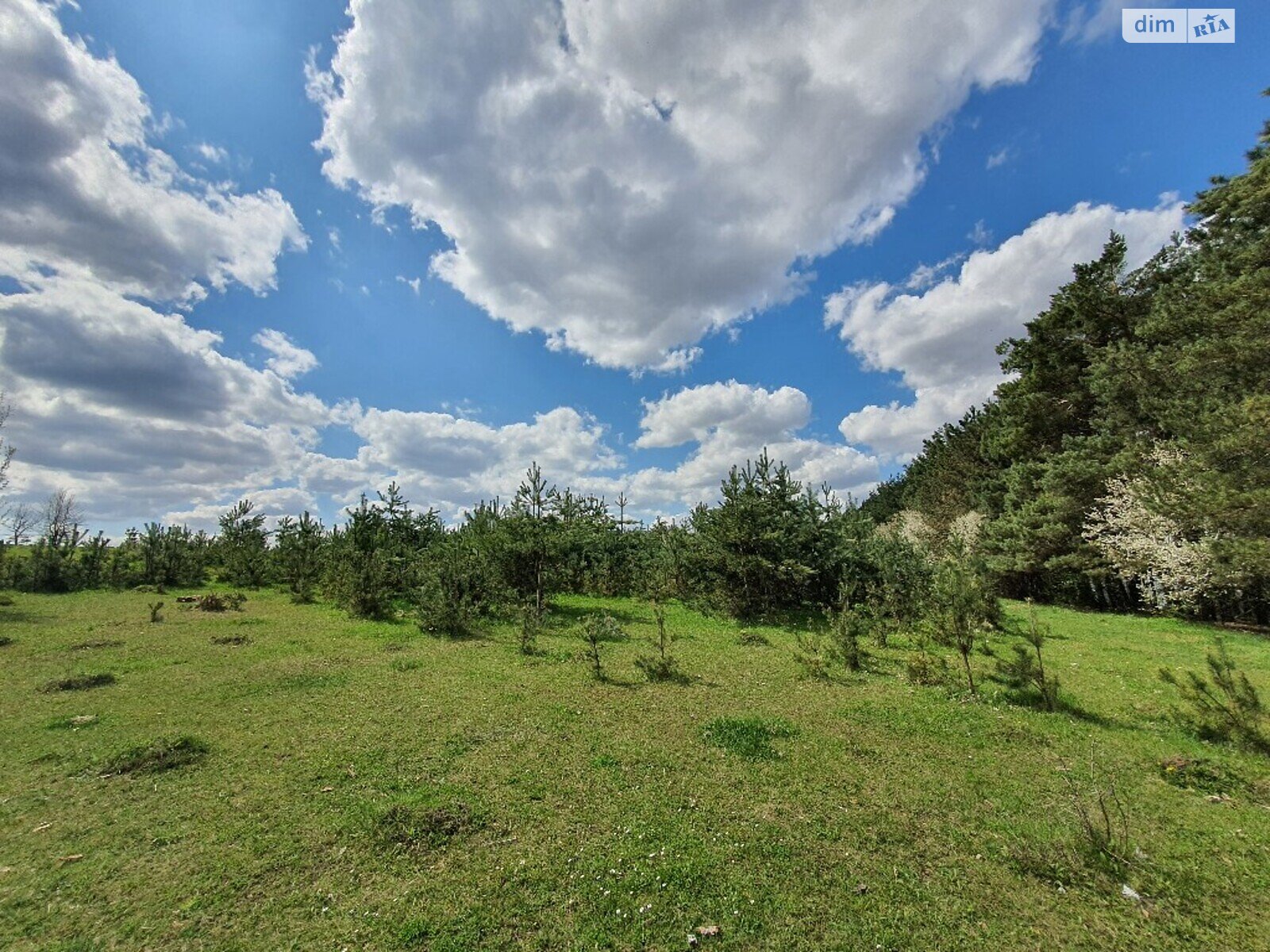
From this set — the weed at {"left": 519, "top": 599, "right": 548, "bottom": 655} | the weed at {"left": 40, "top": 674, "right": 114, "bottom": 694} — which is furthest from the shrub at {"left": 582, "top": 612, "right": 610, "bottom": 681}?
the weed at {"left": 40, "top": 674, "right": 114, "bottom": 694}

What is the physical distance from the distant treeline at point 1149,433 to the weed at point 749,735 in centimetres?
1431

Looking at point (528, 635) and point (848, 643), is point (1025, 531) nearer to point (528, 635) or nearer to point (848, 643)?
point (848, 643)

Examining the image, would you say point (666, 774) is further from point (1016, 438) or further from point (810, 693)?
point (1016, 438)

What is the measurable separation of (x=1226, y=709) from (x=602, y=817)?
953 centimetres

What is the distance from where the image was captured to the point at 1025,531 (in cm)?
2669

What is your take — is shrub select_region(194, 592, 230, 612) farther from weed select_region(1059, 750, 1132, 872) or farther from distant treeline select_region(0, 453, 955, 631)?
weed select_region(1059, 750, 1132, 872)

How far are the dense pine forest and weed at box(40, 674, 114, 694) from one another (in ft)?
24.6

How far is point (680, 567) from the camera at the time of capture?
78.6 ft

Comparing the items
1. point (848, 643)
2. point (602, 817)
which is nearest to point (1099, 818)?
point (602, 817)

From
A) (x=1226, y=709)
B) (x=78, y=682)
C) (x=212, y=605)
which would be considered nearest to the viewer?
(x=1226, y=709)

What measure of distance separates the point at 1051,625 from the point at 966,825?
58.4ft

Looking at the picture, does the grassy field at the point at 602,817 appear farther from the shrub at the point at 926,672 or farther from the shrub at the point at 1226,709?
the shrub at the point at 926,672

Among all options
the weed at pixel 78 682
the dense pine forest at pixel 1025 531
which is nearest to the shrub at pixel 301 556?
the dense pine forest at pixel 1025 531

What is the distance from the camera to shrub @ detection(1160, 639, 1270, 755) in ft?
24.0
